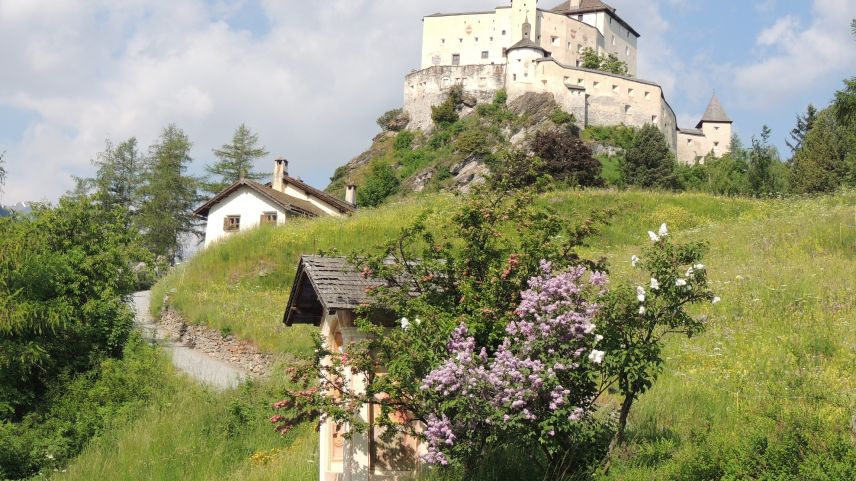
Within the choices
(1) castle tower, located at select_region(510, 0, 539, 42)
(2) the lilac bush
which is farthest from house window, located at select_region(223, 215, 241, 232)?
(1) castle tower, located at select_region(510, 0, 539, 42)

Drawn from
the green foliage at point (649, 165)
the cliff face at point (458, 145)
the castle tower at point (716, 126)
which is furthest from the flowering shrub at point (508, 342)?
the castle tower at point (716, 126)

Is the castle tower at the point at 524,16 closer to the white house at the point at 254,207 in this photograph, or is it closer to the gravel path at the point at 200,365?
the white house at the point at 254,207

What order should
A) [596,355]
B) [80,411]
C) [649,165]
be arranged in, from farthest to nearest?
[649,165] < [80,411] < [596,355]

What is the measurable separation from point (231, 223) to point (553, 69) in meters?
49.4

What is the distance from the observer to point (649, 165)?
7619cm

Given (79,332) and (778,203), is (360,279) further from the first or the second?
(778,203)

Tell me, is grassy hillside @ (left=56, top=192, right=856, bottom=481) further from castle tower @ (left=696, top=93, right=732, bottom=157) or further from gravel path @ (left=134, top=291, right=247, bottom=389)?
castle tower @ (left=696, top=93, right=732, bottom=157)

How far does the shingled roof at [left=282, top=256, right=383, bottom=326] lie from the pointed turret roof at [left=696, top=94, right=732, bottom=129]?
92.7 meters

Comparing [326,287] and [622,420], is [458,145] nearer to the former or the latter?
[326,287]

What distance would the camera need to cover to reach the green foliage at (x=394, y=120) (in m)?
96.1

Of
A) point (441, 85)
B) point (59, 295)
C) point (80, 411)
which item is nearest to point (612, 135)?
point (441, 85)

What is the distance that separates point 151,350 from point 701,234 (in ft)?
59.7

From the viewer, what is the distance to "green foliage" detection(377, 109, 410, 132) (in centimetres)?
9606

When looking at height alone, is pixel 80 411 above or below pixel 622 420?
below
